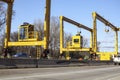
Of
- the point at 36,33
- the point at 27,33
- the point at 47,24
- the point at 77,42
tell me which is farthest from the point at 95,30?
the point at 47,24

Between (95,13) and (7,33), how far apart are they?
2701 cm

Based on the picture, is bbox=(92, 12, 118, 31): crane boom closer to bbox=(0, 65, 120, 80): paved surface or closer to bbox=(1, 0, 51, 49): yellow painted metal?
bbox=(1, 0, 51, 49): yellow painted metal

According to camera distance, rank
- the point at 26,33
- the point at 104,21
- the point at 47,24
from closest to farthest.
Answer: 1. the point at 47,24
2. the point at 26,33
3. the point at 104,21

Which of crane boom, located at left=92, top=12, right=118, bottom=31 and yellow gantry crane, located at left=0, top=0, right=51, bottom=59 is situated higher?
crane boom, located at left=92, top=12, right=118, bottom=31

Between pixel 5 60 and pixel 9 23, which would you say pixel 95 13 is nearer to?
pixel 9 23

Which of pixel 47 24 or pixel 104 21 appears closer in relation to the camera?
pixel 47 24

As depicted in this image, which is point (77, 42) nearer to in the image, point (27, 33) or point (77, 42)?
point (77, 42)

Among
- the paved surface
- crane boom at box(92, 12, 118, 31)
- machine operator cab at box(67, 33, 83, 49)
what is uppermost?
crane boom at box(92, 12, 118, 31)

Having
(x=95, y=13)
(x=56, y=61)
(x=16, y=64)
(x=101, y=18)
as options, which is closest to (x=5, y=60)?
(x=16, y=64)

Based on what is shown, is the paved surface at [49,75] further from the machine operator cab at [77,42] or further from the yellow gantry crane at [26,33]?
the machine operator cab at [77,42]

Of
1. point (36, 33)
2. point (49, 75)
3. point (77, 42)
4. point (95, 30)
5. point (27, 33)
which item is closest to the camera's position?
point (49, 75)

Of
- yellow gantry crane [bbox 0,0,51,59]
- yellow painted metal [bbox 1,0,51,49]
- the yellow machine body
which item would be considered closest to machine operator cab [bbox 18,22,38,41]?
yellow gantry crane [bbox 0,0,51,59]

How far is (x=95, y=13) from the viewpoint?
68.1 m

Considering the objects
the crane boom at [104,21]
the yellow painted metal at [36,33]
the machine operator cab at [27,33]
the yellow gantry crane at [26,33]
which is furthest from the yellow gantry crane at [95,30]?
the yellow painted metal at [36,33]
